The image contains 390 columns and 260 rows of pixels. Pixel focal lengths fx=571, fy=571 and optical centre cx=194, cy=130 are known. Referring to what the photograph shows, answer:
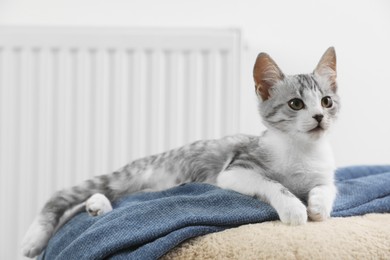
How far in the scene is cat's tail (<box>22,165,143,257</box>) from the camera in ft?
3.66

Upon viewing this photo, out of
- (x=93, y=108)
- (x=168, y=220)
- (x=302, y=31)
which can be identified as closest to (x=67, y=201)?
(x=168, y=220)

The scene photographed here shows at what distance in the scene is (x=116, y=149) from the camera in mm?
1919

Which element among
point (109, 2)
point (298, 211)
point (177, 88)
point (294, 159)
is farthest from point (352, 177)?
point (109, 2)

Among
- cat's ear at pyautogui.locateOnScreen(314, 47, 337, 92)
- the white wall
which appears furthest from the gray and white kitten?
the white wall

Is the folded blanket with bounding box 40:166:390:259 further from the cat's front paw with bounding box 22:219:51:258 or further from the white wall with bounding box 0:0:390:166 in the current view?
the white wall with bounding box 0:0:390:166

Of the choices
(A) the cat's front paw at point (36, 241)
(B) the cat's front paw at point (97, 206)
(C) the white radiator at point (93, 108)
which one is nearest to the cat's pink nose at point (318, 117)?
(B) the cat's front paw at point (97, 206)

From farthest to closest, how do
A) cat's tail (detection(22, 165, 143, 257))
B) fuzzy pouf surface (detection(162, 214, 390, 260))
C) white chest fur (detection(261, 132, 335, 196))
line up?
cat's tail (detection(22, 165, 143, 257)), white chest fur (detection(261, 132, 335, 196)), fuzzy pouf surface (detection(162, 214, 390, 260))

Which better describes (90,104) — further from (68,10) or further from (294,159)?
(294,159)

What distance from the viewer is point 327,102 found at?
3.07ft

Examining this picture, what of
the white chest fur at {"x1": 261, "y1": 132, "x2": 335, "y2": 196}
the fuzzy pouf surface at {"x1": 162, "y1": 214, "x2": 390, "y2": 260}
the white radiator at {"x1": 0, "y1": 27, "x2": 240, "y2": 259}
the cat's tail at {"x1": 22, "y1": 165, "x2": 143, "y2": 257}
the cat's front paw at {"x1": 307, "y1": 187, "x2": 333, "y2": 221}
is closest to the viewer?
the fuzzy pouf surface at {"x1": 162, "y1": 214, "x2": 390, "y2": 260}

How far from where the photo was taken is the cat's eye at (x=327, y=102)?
928 millimetres

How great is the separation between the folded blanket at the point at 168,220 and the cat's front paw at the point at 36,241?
79mm

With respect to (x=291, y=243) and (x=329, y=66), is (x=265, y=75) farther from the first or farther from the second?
(x=291, y=243)

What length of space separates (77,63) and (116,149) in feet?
1.05
